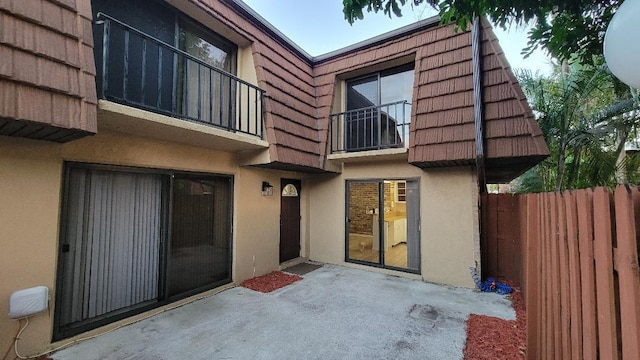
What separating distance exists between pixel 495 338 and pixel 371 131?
178 inches

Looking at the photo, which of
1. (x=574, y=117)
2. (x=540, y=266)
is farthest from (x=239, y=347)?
(x=574, y=117)

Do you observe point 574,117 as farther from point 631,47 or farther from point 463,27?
point 631,47

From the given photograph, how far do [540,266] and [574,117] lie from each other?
5.32 meters

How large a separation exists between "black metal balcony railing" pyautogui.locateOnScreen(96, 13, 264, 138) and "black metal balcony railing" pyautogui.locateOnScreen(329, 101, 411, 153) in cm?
231

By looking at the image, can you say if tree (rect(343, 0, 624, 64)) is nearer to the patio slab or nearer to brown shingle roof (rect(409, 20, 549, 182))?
brown shingle roof (rect(409, 20, 549, 182))

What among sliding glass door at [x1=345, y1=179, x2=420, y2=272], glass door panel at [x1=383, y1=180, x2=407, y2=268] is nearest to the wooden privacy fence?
sliding glass door at [x1=345, y1=179, x2=420, y2=272]

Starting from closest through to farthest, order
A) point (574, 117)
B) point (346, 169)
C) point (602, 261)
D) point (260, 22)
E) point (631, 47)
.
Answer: point (602, 261)
point (631, 47)
point (260, 22)
point (574, 117)
point (346, 169)

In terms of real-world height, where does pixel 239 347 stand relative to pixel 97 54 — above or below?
below

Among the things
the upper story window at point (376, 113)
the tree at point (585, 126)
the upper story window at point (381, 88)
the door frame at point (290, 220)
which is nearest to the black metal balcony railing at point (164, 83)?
the door frame at point (290, 220)

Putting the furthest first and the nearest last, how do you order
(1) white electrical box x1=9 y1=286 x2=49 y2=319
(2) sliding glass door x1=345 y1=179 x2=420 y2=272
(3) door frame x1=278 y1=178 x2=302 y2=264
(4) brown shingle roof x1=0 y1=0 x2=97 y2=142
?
(3) door frame x1=278 y1=178 x2=302 y2=264
(2) sliding glass door x1=345 y1=179 x2=420 y2=272
(1) white electrical box x1=9 y1=286 x2=49 y2=319
(4) brown shingle roof x1=0 y1=0 x2=97 y2=142

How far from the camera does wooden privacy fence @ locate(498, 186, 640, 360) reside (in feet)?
3.40

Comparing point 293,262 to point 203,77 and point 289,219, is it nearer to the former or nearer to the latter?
point 289,219

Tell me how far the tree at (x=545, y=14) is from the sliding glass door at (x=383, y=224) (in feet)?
11.2

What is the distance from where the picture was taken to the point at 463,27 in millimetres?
3049
